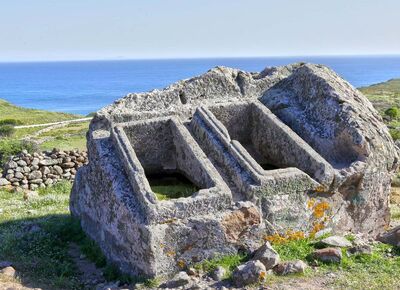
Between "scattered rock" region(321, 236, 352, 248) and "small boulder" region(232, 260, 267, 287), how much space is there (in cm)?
148

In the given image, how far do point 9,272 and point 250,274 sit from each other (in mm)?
3750

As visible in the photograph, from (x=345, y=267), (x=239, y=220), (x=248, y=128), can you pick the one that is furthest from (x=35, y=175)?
(x=345, y=267)

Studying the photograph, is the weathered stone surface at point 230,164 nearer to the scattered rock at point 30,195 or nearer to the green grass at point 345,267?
the green grass at point 345,267

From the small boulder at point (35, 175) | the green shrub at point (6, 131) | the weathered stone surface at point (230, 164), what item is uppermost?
the weathered stone surface at point (230, 164)

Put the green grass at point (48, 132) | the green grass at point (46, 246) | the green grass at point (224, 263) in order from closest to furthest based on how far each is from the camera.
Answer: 1. the green grass at point (224, 263)
2. the green grass at point (46, 246)
3. the green grass at point (48, 132)

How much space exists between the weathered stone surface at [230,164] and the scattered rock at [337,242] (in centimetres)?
50

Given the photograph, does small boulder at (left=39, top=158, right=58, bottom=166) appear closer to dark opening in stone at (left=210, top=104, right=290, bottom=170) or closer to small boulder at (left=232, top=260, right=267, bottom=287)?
dark opening in stone at (left=210, top=104, right=290, bottom=170)

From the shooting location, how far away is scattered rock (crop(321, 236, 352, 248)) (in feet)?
25.8

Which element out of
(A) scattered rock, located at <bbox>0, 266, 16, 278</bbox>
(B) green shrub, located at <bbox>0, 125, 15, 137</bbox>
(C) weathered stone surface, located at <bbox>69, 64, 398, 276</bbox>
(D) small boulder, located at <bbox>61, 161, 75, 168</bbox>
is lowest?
(B) green shrub, located at <bbox>0, 125, 15, 137</bbox>

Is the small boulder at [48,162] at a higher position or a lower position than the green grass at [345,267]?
lower

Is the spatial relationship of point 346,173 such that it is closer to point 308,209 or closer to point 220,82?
point 308,209

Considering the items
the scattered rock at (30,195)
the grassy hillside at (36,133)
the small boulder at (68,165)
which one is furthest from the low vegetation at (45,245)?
the grassy hillside at (36,133)

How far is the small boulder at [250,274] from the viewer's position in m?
6.84

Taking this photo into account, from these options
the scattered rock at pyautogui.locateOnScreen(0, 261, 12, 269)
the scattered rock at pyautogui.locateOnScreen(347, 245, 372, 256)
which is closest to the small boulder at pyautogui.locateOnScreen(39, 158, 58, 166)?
the scattered rock at pyautogui.locateOnScreen(0, 261, 12, 269)
